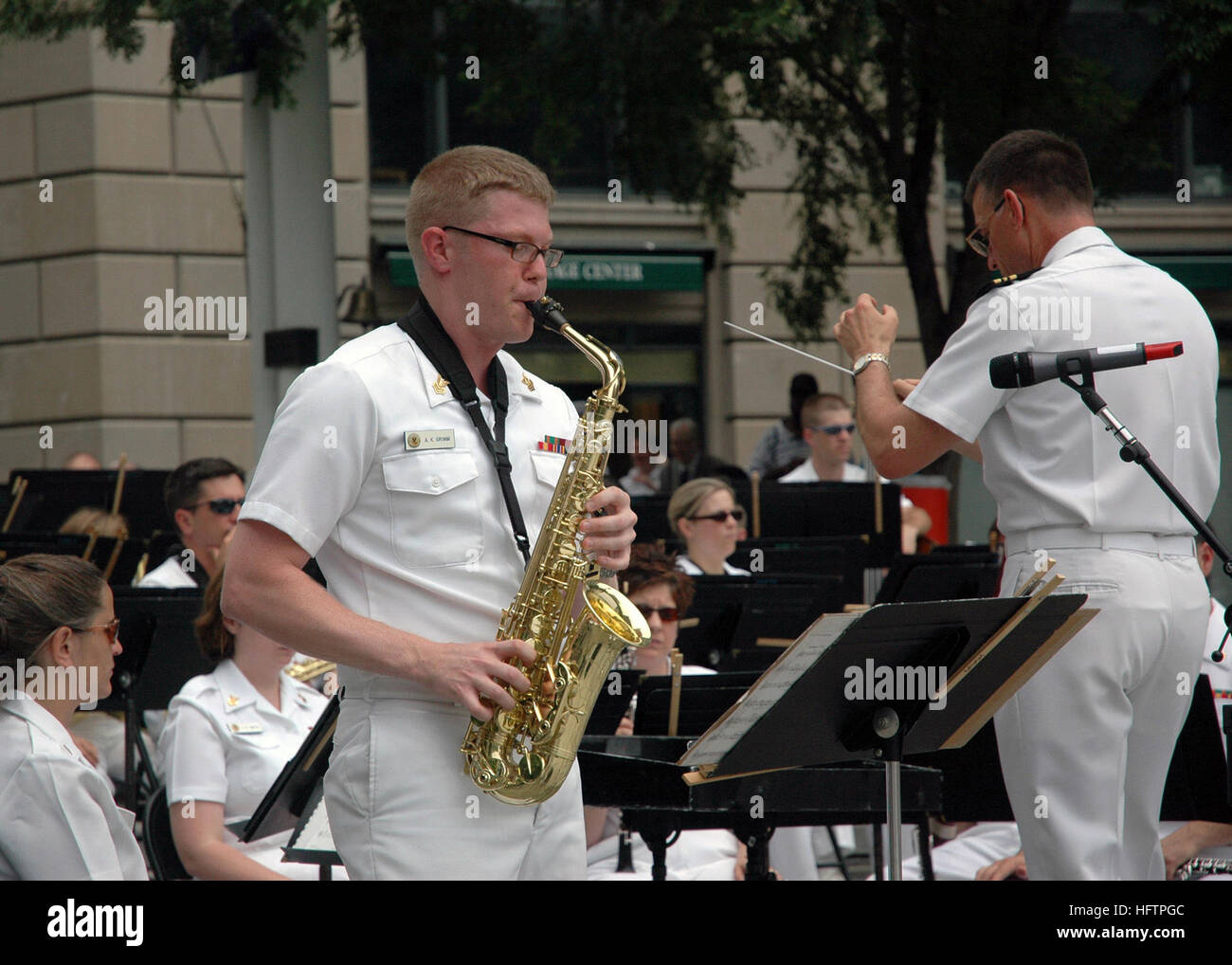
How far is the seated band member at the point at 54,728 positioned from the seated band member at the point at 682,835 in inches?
93.1

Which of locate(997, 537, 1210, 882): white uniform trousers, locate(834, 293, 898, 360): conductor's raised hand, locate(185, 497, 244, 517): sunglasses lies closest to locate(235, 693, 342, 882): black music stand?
locate(834, 293, 898, 360): conductor's raised hand

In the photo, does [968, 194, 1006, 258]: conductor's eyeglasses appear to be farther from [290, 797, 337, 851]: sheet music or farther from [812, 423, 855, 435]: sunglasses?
[812, 423, 855, 435]: sunglasses

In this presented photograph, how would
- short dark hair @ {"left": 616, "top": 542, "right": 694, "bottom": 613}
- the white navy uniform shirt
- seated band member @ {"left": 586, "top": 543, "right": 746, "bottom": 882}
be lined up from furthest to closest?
1. short dark hair @ {"left": 616, "top": 542, "right": 694, "bottom": 613}
2. seated band member @ {"left": 586, "top": 543, "right": 746, "bottom": 882}
3. the white navy uniform shirt

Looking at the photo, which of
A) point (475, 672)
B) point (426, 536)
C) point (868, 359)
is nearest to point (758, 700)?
point (475, 672)

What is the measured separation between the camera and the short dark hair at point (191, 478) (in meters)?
7.66

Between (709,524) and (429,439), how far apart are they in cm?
513

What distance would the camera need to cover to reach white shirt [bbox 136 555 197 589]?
7488mm

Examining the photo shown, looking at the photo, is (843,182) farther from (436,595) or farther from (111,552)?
(436,595)

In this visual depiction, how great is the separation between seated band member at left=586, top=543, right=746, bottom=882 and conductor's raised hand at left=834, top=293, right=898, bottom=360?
80.9 inches

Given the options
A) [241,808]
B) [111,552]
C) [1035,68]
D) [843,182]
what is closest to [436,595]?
[241,808]

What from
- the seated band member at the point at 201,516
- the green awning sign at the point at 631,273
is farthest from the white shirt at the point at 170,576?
the green awning sign at the point at 631,273

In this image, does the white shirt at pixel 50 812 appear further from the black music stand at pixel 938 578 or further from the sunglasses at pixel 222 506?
the black music stand at pixel 938 578

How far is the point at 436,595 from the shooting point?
3115 millimetres
